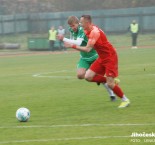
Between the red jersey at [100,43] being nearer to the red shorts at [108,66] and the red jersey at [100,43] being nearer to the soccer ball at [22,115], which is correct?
the red shorts at [108,66]

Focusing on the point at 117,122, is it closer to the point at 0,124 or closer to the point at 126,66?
the point at 0,124

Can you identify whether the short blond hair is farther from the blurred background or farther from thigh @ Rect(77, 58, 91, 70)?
the blurred background

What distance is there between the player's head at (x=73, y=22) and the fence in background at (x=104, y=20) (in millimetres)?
43177

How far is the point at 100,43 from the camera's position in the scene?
13.5 metres

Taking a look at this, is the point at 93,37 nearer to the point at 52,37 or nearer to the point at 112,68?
the point at 112,68

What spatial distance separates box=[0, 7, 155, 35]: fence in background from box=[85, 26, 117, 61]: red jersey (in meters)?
44.4

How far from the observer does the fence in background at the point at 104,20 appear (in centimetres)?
5835

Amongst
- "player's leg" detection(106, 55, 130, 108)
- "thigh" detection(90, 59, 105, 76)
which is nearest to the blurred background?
"thigh" detection(90, 59, 105, 76)

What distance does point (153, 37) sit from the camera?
56281 mm

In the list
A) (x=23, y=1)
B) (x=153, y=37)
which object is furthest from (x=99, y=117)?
(x=23, y=1)

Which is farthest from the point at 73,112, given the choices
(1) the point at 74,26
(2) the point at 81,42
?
(1) the point at 74,26

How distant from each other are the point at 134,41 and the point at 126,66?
66.7 feet

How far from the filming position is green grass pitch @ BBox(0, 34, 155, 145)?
1012 centimetres

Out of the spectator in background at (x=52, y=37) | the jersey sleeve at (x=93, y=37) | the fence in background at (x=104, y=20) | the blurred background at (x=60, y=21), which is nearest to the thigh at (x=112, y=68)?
the jersey sleeve at (x=93, y=37)
